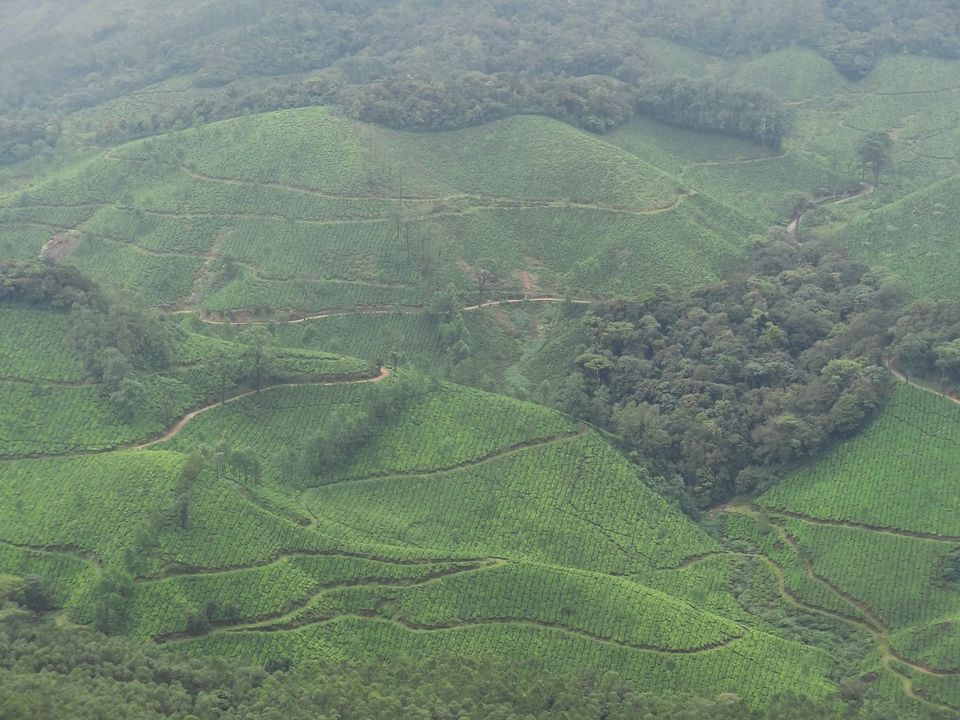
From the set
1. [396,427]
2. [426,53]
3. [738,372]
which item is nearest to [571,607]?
[396,427]

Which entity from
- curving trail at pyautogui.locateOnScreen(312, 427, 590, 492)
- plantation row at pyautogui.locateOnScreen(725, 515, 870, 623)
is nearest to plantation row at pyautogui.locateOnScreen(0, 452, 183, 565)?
curving trail at pyautogui.locateOnScreen(312, 427, 590, 492)

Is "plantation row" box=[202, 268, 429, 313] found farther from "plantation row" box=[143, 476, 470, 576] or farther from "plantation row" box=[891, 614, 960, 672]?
"plantation row" box=[891, 614, 960, 672]

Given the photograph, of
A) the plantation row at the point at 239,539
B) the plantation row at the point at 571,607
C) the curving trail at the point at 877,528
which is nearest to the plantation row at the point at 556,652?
the plantation row at the point at 571,607

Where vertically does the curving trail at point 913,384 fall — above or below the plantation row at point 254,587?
below

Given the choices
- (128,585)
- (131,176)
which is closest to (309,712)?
(128,585)

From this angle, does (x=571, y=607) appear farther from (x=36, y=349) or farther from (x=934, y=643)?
(x=36, y=349)

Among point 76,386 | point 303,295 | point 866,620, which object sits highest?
point 76,386

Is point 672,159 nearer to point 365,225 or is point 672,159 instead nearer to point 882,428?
point 365,225

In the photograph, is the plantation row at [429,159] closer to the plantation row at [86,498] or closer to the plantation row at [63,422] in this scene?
the plantation row at [63,422]
